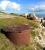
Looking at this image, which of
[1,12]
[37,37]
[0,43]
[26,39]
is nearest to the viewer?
[0,43]

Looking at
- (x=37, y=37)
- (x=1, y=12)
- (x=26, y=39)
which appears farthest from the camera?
(x=1, y=12)

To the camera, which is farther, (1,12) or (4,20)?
(1,12)

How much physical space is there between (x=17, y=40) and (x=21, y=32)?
244mm

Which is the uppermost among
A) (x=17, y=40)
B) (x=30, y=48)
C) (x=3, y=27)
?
(x=3, y=27)

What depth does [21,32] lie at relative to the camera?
4.27 meters

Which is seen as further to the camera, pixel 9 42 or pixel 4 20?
pixel 4 20

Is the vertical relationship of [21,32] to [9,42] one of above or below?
above

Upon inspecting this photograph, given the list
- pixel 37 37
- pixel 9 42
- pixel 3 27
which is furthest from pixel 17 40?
pixel 37 37

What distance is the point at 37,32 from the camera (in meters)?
5.19

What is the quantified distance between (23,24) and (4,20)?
0.55 metres

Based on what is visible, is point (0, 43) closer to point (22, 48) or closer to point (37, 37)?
point (22, 48)

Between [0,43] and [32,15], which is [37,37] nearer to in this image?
[32,15]

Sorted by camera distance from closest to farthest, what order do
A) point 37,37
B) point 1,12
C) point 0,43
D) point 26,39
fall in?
point 0,43 < point 26,39 < point 37,37 < point 1,12

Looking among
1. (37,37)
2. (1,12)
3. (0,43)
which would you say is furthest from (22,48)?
(1,12)
